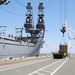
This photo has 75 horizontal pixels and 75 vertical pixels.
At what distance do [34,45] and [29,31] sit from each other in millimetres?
6955

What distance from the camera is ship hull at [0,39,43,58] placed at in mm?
75294

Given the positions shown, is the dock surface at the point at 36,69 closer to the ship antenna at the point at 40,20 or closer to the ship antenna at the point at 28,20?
the ship antenna at the point at 28,20

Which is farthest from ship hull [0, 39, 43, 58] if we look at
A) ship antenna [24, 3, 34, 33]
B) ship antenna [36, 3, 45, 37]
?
ship antenna [24, 3, 34, 33]

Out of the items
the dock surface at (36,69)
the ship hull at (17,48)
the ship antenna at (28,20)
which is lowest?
the dock surface at (36,69)

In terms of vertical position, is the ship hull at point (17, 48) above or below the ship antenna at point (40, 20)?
below

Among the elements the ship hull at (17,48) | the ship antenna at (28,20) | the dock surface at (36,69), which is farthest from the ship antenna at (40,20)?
the dock surface at (36,69)

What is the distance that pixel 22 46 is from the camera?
94688 millimetres

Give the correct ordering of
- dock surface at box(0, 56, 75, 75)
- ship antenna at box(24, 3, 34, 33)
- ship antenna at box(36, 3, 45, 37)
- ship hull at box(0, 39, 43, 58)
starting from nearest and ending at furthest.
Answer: dock surface at box(0, 56, 75, 75), ship hull at box(0, 39, 43, 58), ship antenna at box(24, 3, 34, 33), ship antenna at box(36, 3, 45, 37)

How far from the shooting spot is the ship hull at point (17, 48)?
247 feet

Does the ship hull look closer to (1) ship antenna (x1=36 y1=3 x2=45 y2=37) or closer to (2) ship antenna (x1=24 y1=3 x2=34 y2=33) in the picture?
(1) ship antenna (x1=36 y1=3 x2=45 y2=37)

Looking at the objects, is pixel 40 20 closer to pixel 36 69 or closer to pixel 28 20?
pixel 28 20

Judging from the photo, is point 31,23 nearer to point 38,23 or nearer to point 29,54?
point 38,23

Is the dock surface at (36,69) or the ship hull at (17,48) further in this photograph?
the ship hull at (17,48)

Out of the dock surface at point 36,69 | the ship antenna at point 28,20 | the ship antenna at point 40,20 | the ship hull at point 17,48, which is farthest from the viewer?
the ship antenna at point 40,20
